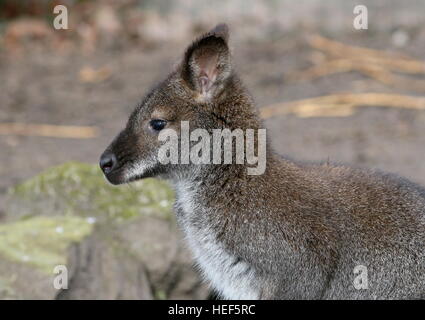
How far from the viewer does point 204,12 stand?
1226cm

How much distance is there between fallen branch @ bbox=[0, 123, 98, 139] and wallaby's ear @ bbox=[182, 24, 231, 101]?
473 centimetres

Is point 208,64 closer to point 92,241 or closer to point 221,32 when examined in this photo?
point 221,32

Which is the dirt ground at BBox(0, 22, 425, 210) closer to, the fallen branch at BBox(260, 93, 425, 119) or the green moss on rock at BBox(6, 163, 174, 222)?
the fallen branch at BBox(260, 93, 425, 119)

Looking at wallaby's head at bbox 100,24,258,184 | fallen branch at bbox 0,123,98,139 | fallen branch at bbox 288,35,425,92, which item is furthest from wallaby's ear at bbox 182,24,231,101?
fallen branch at bbox 288,35,425,92

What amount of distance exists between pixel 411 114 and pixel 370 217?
4.89 metres

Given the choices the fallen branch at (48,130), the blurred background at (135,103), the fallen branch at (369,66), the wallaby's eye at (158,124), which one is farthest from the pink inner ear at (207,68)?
the fallen branch at (369,66)

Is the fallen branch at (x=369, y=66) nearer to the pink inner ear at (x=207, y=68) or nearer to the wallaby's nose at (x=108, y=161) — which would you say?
the pink inner ear at (x=207, y=68)

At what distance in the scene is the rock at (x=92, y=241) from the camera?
5469 millimetres

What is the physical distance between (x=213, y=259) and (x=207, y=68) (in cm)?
99

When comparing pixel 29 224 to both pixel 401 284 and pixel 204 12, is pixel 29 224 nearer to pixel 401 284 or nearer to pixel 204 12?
pixel 401 284

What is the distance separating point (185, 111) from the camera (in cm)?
483

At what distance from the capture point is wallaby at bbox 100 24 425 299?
186 inches

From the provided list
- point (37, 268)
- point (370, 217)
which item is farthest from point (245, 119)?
point (37, 268)
